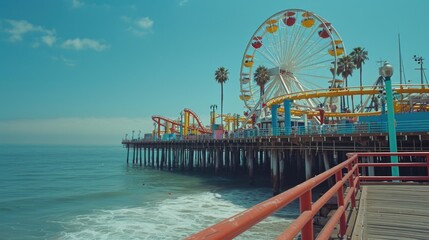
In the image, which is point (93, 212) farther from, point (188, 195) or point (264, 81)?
point (264, 81)

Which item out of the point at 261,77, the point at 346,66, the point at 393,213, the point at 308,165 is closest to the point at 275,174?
the point at 308,165

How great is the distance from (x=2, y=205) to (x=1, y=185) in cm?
1425

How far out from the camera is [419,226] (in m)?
4.46

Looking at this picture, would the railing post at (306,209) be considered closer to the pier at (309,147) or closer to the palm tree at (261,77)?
the pier at (309,147)

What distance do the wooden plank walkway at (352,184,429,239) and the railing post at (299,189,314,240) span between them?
246cm

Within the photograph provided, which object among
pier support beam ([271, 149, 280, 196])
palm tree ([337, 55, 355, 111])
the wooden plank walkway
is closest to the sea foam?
pier support beam ([271, 149, 280, 196])

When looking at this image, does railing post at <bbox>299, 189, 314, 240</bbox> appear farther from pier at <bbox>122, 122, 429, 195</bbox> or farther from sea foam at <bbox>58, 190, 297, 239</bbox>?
pier at <bbox>122, 122, 429, 195</bbox>

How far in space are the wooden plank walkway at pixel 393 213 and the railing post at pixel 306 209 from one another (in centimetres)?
246

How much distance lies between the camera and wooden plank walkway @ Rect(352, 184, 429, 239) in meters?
4.17

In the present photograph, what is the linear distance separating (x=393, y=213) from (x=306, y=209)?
418cm

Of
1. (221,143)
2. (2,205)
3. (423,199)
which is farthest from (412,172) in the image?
(2,205)

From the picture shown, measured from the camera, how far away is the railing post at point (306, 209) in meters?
1.94

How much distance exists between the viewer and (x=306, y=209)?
2027 millimetres

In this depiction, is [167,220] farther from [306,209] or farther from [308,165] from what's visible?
[306,209]
